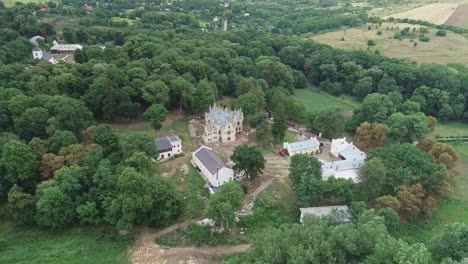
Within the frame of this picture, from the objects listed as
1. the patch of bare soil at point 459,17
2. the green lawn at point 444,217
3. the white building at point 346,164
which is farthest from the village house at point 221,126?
the patch of bare soil at point 459,17

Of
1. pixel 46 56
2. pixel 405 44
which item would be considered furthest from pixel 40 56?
pixel 405 44

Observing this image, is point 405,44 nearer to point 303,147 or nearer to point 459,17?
point 459,17

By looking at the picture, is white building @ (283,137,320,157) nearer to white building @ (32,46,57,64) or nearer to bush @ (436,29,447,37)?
white building @ (32,46,57,64)

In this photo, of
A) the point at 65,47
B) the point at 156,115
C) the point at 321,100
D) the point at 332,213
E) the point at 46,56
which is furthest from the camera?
the point at 65,47

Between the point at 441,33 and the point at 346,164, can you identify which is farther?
the point at 441,33

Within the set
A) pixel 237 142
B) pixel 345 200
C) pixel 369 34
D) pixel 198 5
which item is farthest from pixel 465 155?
pixel 198 5

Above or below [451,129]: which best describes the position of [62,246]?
above
